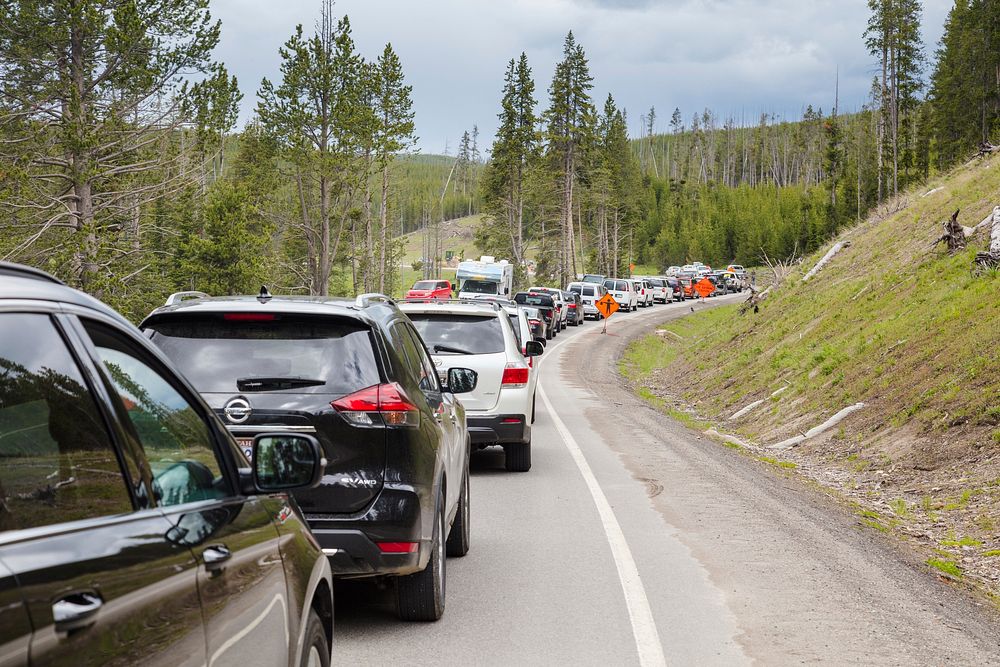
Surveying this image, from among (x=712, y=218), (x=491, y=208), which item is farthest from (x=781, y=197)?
(x=491, y=208)

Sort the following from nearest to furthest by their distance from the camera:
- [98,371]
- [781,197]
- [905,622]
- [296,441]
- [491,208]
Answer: [98,371] < [296,441] < [905,622] < [491,208] < [781,197]

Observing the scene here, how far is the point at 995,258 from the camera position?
17.8 m

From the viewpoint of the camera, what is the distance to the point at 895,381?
606 inches

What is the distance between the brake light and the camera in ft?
18.3

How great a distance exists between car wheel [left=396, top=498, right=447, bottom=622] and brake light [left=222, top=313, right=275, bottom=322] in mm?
1554

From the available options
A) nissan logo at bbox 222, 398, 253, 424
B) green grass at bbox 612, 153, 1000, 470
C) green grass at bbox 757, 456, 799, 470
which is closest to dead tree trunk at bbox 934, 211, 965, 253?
green grass at bbox 612, 153, 1000, 470

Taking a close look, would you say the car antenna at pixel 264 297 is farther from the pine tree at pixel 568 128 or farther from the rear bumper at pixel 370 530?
the pine tree at pixel 568 128

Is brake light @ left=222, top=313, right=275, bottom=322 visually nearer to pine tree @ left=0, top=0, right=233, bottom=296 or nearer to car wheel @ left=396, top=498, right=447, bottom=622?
car wheel @ left=396, top=498, right=447, bottom=622

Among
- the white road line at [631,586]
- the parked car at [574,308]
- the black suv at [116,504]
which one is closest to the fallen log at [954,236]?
the white road line at [631,586]

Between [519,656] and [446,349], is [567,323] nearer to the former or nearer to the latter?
[446,349]

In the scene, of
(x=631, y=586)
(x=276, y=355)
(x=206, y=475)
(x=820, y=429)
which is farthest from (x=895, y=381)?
(x=206, y=475)

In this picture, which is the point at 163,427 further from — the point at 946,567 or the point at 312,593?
the point at 946,567

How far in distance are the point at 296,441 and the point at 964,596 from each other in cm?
611

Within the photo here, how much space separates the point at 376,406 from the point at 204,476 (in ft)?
8.40
